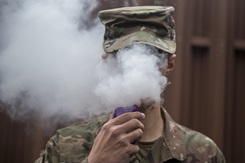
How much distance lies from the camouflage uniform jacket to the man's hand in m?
0.19

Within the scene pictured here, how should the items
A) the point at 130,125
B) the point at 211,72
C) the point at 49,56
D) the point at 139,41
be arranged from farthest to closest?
the point at 211,72 < the point at 49,56 < the point at 139,41 < the point at 130,125

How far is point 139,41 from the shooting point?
1.06 metres

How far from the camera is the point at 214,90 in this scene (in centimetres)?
179

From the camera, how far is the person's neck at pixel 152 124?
1.16 meters

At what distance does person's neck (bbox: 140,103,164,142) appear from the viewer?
116 cm

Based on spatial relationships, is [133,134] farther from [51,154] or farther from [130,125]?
[51,154]

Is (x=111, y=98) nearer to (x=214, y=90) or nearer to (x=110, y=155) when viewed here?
(x=110, y=155)

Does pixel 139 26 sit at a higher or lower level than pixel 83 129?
higher

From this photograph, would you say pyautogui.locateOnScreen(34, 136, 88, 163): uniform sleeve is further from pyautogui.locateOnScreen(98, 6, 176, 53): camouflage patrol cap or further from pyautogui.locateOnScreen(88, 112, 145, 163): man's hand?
pyautogui.locateOnScreen(98, 6, 176, 53): camouflage patrol cap

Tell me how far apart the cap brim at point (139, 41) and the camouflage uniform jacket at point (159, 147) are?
0.88 ft

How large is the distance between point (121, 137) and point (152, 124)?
0.26m

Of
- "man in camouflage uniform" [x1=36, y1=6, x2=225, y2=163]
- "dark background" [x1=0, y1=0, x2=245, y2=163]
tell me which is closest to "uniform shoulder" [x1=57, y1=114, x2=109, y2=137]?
"man in camouflage uniform" [x1=36, y1=6, x2=225, y2=163]

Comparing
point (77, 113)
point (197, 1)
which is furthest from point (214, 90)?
point (77, 113)

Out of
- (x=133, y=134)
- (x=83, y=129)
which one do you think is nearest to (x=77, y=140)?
(x=83, y=129)
